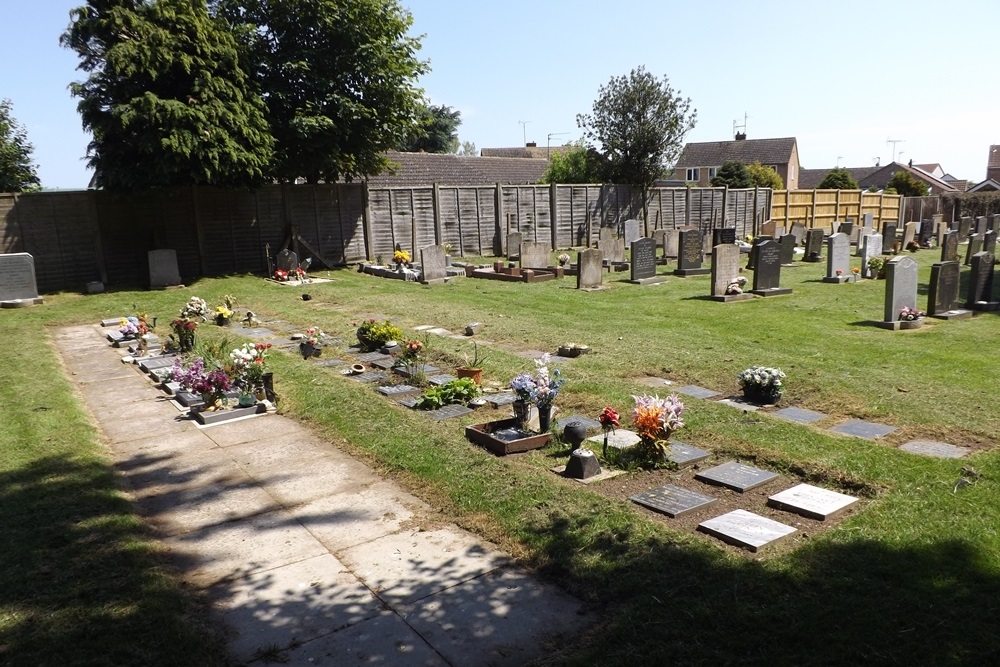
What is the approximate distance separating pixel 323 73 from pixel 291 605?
2041cm

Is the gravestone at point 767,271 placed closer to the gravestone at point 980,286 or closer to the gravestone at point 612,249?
Answer: the gravestone at point 980,286

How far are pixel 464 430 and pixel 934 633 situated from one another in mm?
4752

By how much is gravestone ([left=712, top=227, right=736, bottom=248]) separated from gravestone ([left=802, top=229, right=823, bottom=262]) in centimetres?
289

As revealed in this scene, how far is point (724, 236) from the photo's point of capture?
85.8ft

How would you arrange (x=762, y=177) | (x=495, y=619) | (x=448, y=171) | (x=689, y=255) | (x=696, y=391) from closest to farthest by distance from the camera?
(x=495, y=619) → (x=696, y=391) → (x=689, y=255) → (x=448, y=171) → (x=762, y=177)

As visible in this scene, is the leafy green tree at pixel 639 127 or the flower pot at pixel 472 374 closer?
the flower pot at pixel 472 374

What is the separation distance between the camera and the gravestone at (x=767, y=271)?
58.2 ft

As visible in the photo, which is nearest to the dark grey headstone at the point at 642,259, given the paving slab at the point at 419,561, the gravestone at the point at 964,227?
the paving slab at the point at 419,561

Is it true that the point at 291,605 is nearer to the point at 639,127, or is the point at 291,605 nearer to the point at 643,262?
the point at 643,262

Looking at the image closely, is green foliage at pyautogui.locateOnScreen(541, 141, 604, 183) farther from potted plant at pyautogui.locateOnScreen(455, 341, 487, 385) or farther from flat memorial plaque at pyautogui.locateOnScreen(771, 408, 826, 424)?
flat memorial plaque at pyautogui.locateOnScreen(771, 408, 826, 424)

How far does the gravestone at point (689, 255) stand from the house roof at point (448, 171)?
704 inches

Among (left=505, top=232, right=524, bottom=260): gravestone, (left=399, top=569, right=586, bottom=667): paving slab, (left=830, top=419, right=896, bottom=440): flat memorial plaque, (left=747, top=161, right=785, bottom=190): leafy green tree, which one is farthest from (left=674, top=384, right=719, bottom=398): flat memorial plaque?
(left=747, top=161, right=785, bottom=190): leafy green tree

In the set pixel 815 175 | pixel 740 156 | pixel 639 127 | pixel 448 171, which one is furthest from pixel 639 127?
pixel 815 175

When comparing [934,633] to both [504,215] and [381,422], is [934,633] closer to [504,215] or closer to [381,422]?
[381,422]
